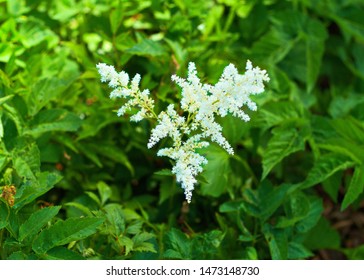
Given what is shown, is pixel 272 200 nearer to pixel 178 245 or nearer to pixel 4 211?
pixel 178 245

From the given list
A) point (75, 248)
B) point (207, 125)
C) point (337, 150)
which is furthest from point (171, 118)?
point (337, 150)

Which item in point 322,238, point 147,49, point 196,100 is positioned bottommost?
point 322,238

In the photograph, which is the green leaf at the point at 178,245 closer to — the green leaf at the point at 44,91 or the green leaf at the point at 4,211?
the green leaf at the point at 4,211

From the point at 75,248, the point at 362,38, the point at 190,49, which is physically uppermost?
the point at 362,38

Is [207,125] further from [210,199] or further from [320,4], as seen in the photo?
[320,4]

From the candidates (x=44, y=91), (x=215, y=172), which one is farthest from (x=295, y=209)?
(x=44, y=91)

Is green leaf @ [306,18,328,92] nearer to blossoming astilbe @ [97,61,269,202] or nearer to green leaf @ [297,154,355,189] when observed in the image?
green leaf @ [297,154,355,189]

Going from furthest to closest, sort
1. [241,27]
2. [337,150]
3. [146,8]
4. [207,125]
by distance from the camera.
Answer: [241,27] → [146,8] → [337,150] → [207,125]
